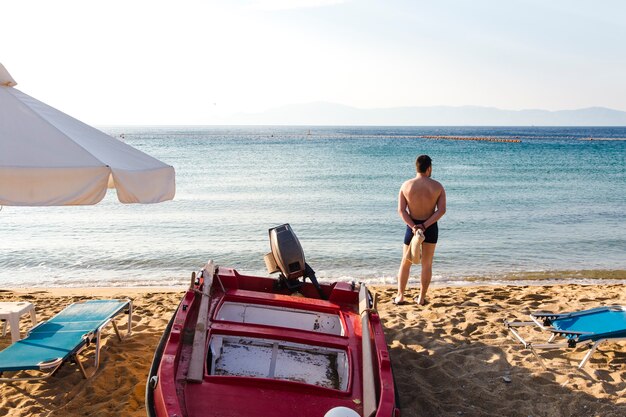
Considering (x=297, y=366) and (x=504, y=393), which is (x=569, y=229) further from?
(x=297, y=366)

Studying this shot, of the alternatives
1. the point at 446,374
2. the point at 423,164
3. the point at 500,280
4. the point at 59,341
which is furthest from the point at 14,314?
the point at 500,280

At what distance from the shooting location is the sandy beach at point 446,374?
14.5 ft

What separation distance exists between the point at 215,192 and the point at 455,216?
10.3 m

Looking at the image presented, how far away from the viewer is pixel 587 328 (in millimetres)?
5039

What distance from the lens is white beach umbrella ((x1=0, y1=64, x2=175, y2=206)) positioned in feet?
12.1

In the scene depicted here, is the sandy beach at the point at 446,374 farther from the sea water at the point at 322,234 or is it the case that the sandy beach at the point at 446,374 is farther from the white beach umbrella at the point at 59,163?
the sea water at the point at 322,234

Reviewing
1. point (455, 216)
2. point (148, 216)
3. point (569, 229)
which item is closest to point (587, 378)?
point (569, 229)

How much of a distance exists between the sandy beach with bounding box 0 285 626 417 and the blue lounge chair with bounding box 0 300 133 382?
0.68ft

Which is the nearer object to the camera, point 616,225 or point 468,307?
point 468,307

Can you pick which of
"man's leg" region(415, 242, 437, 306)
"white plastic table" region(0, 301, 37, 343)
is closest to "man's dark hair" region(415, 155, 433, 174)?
"man's leg" region(415, 242, 437, 306)

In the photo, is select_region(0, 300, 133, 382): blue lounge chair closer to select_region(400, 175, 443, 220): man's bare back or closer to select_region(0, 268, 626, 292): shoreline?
select_region(400, 175, 443, 220): man's bare back

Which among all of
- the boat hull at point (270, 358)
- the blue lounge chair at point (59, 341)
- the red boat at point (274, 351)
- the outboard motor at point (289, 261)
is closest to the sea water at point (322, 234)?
the blue lounge chair at point (59, 341)

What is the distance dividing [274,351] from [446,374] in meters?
1.94

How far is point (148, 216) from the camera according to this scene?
16.2 meters
